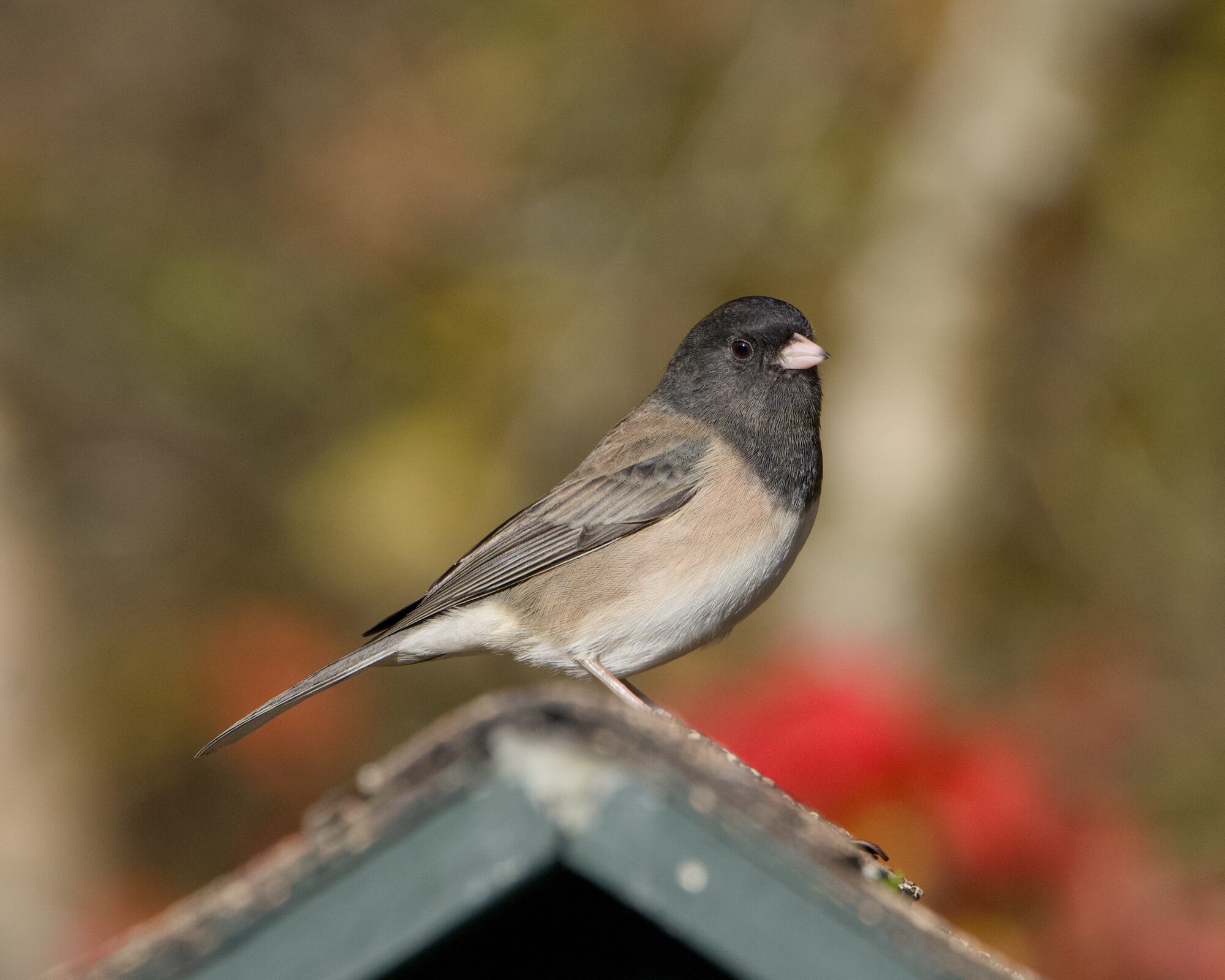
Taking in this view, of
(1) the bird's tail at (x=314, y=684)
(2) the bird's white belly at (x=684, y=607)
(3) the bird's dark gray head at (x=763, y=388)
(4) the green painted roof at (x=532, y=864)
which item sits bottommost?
(4) the green painted roof at (x=532, y=864)

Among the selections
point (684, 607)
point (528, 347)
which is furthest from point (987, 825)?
point (528, 347)

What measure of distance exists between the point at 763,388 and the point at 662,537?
40 cm

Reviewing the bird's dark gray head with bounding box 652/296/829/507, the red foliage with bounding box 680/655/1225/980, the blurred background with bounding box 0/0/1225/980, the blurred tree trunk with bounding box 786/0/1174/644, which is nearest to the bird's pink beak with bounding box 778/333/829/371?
the bird's dark gray head with bounding box 652/296/829/507

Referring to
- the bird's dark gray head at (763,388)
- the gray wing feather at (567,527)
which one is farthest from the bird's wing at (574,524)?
the bird's dark gray head at (763,388)

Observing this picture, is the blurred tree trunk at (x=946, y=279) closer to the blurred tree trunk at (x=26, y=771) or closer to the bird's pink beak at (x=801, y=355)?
the bird's pink beak at (x=801, y=355)

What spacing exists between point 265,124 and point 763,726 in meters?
4.12

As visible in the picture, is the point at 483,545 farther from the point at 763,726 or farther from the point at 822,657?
the point at 822,657

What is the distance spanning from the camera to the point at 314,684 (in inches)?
92.0

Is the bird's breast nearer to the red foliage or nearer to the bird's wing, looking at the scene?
the bird's wing

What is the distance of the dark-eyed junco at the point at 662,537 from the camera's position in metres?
2.46

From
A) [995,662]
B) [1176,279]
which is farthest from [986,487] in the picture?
[1176,279]

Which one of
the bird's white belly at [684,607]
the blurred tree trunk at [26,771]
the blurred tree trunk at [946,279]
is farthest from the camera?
the blurred tree trunk at [946,279]

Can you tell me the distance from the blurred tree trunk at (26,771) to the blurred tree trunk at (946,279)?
277 cm

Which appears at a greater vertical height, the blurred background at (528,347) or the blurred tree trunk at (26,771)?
the blurred background at (528,347)
